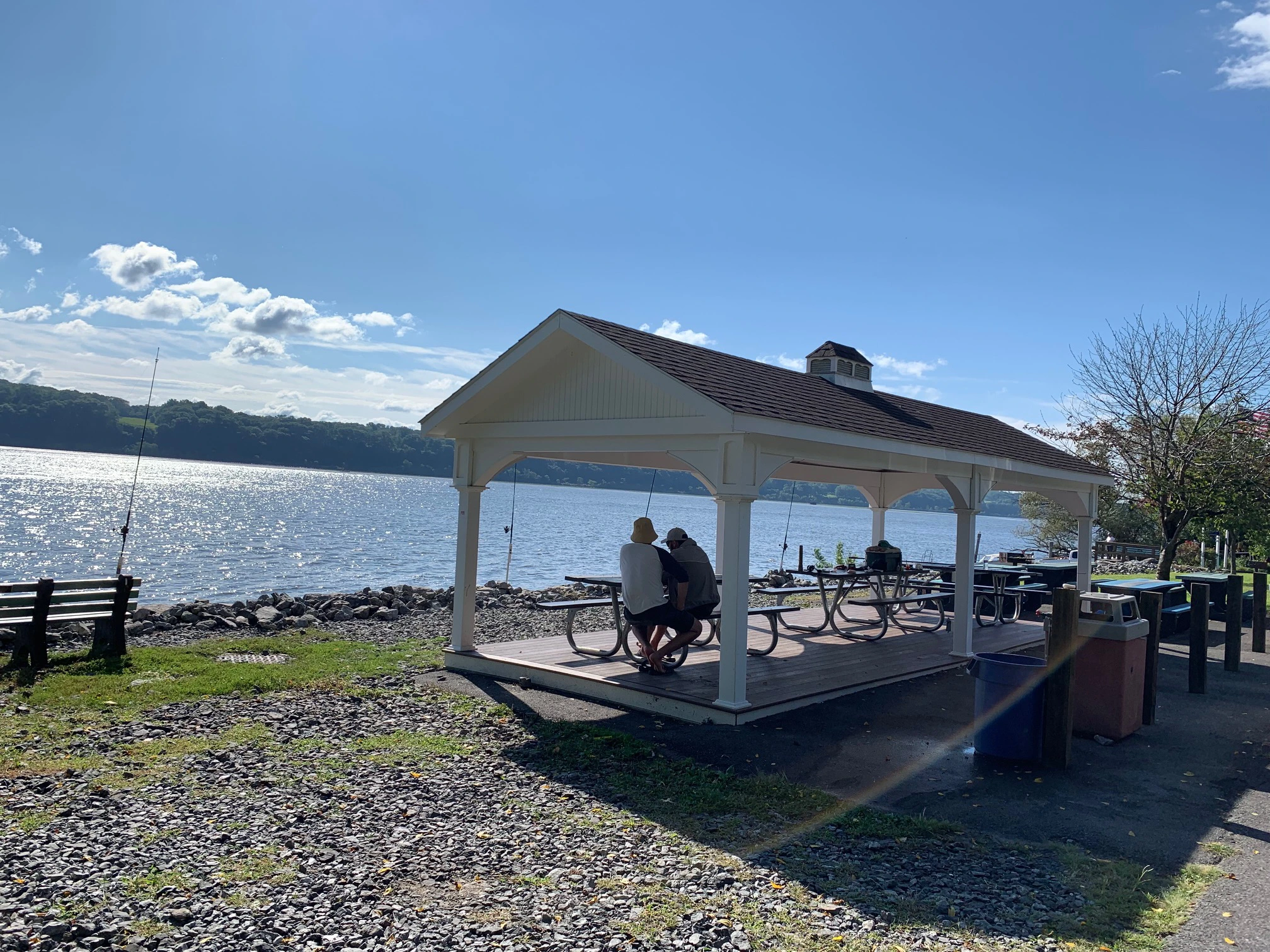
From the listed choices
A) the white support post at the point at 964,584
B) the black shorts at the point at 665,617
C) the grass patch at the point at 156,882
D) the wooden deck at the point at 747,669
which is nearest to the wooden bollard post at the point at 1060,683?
the wooden deck at the point at 747,669

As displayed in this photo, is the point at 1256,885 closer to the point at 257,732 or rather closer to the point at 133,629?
the point at 257,732

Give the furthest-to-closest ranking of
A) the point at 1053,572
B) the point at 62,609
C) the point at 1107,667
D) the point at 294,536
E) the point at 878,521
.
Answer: the point at 294,536, the point at 878,521, the point at 1053,572, the point at 62,609, the point at 1107,667

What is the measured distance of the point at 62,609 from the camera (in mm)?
9156

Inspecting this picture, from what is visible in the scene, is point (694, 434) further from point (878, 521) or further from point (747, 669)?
point (878, 521)

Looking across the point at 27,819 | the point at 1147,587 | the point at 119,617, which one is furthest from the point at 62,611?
the point at 1147,587

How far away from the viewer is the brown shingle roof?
7.70 m

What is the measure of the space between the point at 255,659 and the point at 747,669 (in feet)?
18.4

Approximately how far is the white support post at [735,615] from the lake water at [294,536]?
1752 centimetres

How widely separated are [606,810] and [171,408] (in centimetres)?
10364

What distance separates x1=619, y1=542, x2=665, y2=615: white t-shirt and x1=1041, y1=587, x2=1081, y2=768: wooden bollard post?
3257mm

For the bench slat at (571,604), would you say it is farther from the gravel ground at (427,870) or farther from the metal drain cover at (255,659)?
the metal drain cover at (255,659)

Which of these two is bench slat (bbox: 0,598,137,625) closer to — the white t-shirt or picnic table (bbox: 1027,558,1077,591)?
the white t-shirt

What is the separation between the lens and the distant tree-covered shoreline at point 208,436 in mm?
88250

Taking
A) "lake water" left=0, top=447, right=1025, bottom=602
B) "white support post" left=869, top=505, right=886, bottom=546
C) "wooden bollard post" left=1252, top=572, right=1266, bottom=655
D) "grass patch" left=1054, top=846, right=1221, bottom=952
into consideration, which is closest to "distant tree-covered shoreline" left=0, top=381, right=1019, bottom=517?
"lake water" left=0, top=447, right=1025, bottom=602
